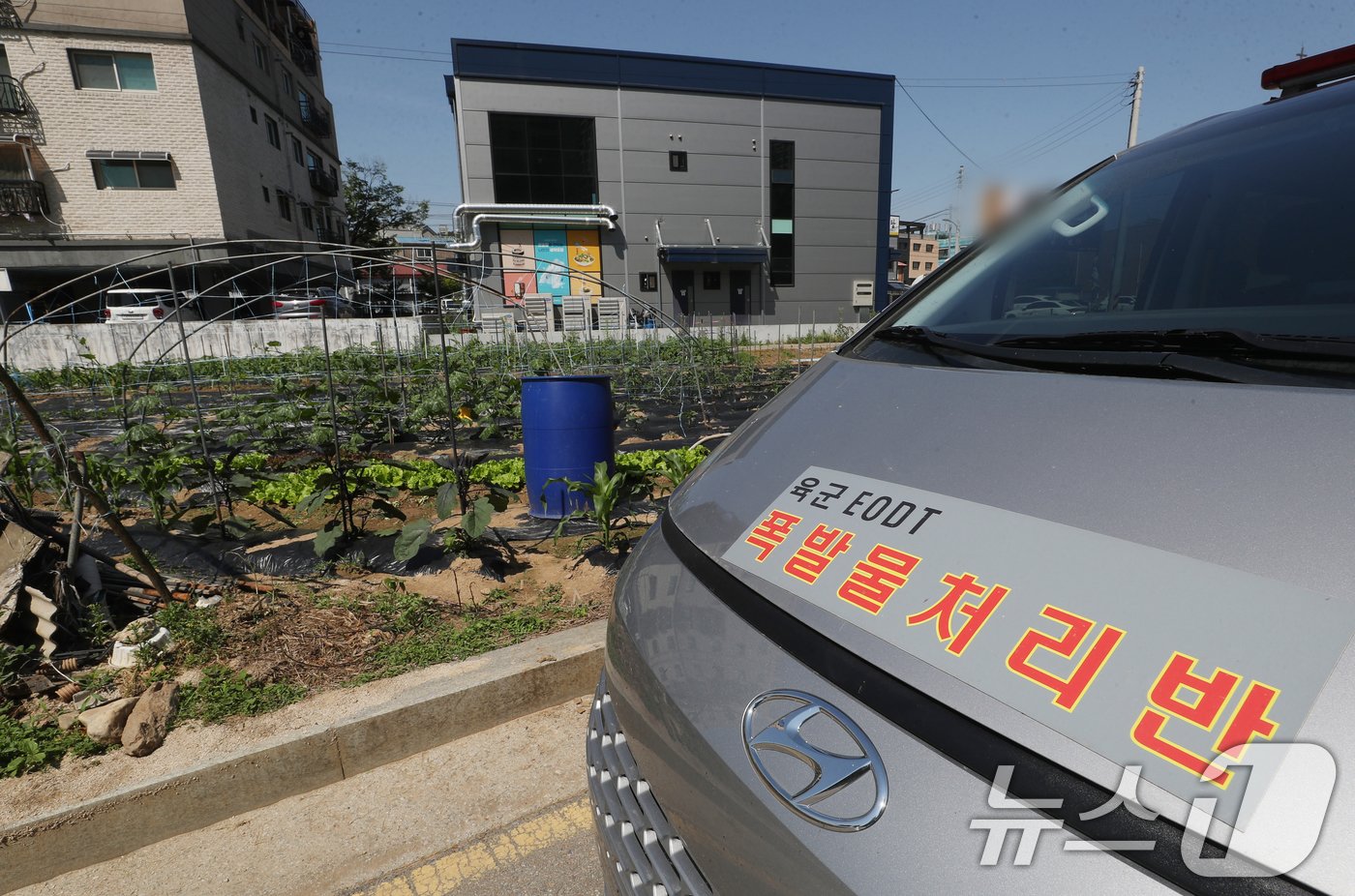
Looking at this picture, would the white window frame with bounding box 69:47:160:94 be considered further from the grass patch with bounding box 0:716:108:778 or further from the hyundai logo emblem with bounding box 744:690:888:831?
the hyundai logo emblem with bounding box 744:690:888:831

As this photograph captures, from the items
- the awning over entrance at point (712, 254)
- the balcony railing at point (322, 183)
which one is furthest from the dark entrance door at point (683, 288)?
the balcony railing at point (322, 183)

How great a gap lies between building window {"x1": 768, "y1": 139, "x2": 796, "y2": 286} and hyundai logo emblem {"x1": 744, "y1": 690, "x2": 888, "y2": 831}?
28.7 metres

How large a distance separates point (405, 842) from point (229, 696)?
98 centimetres

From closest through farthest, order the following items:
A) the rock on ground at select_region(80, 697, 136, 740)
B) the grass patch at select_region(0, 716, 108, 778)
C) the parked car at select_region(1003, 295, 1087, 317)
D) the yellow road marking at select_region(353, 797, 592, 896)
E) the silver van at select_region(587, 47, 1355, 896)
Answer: the silver van at select_region(587, 47, 1355, 896), the parked car at select_region(1003, 295, 1087, 317), the yellow road marking at select_region(353, 797, 592, 896), the grass patch at select_region(0, 716, 108, 778), the rock on ground at select_region(80, 697, 136, 740)

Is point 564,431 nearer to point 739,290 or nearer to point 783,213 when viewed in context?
point 739,290

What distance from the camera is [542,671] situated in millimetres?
2697

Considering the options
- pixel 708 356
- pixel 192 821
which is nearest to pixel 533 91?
pixel 708 356

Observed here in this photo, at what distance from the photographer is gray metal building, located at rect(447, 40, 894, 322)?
24.2 meters

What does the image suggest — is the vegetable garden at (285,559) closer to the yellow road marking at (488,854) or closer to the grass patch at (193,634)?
the grass patch at (193,634)

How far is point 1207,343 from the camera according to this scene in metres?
1.14

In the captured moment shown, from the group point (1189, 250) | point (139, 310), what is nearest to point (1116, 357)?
point (1189, 250)

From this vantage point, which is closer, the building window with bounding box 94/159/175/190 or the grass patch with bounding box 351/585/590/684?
the grass patch with bounding box 351/585/590/684

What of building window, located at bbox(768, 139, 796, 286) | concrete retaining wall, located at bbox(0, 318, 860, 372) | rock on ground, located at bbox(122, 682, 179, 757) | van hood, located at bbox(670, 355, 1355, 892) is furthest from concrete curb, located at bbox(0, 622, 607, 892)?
building window, located at bbox(768, 139, 796, 286)

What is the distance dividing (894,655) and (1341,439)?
1.87ft
